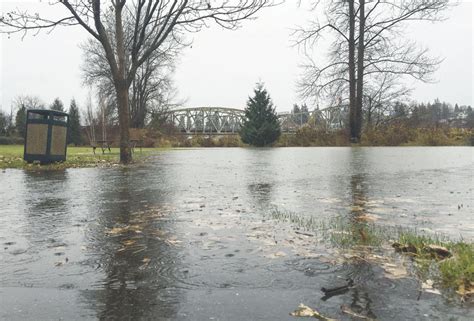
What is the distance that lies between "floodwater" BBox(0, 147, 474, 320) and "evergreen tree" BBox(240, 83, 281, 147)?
28472 mm

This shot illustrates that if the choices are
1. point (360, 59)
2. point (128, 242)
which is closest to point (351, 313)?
point (128, 242)

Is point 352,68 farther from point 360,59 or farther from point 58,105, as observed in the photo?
point 58,105

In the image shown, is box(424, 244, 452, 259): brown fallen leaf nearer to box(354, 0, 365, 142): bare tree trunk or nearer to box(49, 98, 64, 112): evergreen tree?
box(354, 0, 365, 142): bare tree trunk

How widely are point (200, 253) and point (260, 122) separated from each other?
3366cm

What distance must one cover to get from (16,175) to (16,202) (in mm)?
4636

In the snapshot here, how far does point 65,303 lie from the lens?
105 inches

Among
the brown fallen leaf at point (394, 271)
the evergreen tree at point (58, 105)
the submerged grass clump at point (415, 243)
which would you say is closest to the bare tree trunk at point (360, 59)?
the submerged grass clump at point (415, 243)

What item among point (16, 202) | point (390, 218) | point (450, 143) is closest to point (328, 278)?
point (390, 218)

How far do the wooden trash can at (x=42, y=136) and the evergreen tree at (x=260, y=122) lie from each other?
946 inches

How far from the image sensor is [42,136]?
13.2m

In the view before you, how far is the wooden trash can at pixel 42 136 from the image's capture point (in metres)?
13.1

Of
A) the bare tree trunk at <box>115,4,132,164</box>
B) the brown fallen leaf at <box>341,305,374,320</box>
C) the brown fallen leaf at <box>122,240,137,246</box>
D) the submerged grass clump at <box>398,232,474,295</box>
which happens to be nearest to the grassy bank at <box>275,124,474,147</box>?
the bare tree trunk at <box>115,4,132,164</box>

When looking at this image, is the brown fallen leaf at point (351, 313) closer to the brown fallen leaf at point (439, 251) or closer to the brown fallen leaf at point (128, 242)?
the brown fallen leaf at point (439, 251)

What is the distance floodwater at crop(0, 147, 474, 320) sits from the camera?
2.60m
